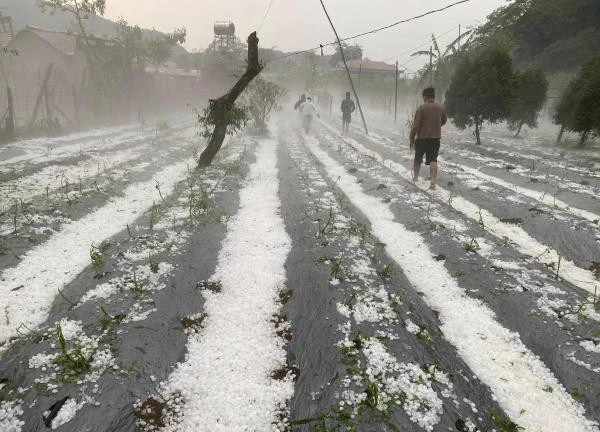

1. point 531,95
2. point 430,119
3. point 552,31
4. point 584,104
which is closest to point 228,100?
point 430,119

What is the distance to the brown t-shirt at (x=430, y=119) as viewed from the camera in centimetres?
808

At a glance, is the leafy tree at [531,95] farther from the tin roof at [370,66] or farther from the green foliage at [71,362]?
the tin roof at [370,66]

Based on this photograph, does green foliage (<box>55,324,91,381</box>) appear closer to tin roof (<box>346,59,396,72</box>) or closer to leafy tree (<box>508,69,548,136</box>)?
leafy tree (<box>508,69,548,136</box>)

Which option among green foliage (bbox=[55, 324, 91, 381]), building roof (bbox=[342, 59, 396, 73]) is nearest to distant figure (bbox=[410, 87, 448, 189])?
green foliage (bbox=[55, 324, 91, 381])

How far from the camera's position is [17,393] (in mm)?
2430

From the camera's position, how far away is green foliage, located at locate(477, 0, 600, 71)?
31.4 metres

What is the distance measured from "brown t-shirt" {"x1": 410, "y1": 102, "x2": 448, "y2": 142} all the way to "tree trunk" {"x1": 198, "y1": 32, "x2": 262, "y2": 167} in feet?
14.0

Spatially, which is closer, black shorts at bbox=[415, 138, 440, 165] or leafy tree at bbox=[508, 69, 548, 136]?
black shorts at bbox=[415, 138, 440, 165]

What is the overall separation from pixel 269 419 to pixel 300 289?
168cm

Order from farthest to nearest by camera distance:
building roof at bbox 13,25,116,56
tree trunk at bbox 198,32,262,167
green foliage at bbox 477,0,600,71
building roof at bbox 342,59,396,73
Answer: building roof at bbox 342,59,396,73 → green foliage at bbox 477,0,600,71 → building roof at bbox 13,25,116,56 → tree trunk at bbox 198,32,262,167

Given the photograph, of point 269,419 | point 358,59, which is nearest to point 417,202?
point 269,419

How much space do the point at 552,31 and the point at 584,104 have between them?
99.2 ft

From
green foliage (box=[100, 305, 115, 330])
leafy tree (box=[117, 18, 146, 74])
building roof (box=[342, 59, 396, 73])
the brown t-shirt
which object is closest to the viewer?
green foliage (box=[100, 305, 115, 330])

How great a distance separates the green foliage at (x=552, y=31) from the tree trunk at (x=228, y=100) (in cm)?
2562
